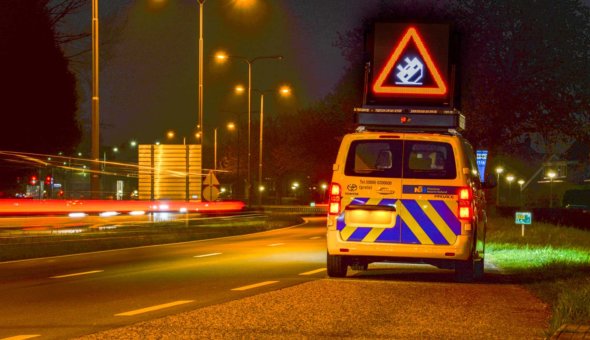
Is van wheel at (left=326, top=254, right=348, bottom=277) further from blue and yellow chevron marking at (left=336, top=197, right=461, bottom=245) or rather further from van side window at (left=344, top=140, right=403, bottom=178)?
van side window at (left=344, top=140, right=403, bottom=178)

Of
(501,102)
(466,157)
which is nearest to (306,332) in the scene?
(466,157)

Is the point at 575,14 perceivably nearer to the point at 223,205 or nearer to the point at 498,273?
the point at 223,205

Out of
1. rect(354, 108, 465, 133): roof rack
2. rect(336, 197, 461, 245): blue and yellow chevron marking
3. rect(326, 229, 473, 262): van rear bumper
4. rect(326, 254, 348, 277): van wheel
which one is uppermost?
rect(354, 108, 465, 133): roof rack

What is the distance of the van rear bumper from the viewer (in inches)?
516

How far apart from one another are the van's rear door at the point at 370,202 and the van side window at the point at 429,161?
158mm

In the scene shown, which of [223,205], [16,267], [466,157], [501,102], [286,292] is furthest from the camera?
[223,205]

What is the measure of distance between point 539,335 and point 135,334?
3.75 meters

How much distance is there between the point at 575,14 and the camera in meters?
40.5

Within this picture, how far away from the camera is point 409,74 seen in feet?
48.8

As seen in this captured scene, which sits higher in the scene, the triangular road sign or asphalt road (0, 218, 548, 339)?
the triangular road sign

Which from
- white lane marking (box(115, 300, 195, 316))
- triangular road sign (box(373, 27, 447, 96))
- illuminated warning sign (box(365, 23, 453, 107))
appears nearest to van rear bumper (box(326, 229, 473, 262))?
illuminated warning sign (box(365, 23, 453, 107))

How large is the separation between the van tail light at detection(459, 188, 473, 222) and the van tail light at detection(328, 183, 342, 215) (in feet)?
5.51

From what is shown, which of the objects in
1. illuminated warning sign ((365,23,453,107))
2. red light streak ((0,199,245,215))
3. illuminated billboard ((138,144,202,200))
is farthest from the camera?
illuminated billboard ((138,144,202,200))

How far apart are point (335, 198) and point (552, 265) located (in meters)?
5.65
